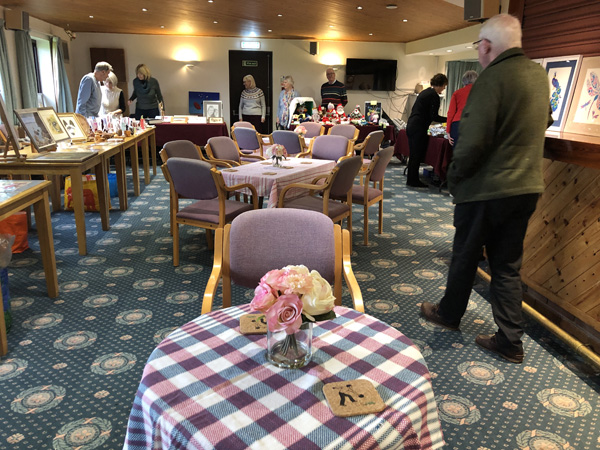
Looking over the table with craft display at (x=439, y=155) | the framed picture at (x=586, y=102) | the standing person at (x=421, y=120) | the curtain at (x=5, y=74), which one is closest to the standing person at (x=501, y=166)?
the framed picture at (x=586, y=102)

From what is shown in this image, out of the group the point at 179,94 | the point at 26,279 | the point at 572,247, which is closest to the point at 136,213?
the point at 26,279

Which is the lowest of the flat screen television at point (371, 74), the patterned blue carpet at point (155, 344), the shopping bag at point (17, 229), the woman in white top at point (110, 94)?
the patterned blue carpet at point (155, 344)

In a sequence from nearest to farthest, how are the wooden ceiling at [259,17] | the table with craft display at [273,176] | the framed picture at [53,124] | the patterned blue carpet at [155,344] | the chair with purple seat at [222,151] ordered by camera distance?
the patterned blue carpet at [155,344], the table with craft display at [273,176], the framed picture at [53,124], the chair with purple seat at [222,151], the wooden ceiling at [259,17]

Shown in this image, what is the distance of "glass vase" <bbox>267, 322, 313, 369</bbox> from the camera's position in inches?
47.6

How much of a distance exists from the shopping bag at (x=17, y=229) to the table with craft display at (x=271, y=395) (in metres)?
3.26

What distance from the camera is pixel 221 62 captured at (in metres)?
12.0

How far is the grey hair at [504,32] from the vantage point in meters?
2.23

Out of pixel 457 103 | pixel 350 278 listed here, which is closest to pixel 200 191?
pixel 350 278

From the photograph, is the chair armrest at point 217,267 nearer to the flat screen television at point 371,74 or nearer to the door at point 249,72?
the door at point 249,72

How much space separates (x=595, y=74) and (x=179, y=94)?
10.6 meters

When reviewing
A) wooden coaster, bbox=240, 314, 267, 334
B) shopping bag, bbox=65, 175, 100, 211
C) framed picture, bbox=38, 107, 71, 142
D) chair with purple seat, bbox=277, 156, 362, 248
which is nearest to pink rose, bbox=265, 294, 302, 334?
wooden coaster, bbox=240, 314, 267, 334

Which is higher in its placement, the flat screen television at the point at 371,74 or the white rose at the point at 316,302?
the flat screen television at the point at 371,74

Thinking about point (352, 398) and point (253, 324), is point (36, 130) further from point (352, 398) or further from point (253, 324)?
point (352, 398)

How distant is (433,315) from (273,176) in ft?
5.36
